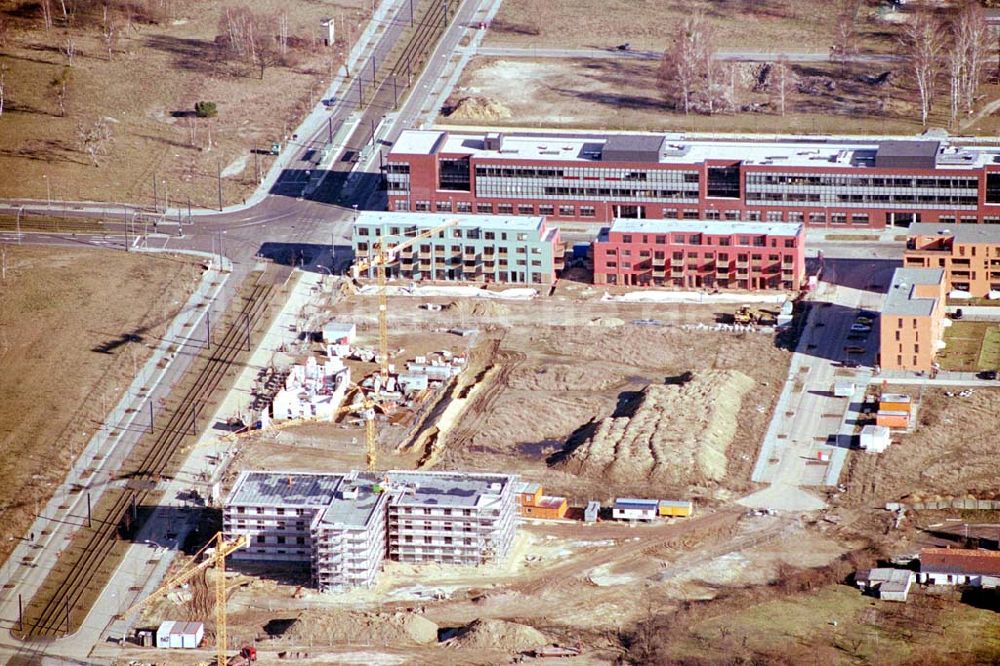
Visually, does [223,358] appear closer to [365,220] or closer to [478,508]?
[365,220]

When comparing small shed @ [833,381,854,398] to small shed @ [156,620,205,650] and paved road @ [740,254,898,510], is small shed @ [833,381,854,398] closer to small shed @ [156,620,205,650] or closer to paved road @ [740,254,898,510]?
paved road @ [740,254,898,510]

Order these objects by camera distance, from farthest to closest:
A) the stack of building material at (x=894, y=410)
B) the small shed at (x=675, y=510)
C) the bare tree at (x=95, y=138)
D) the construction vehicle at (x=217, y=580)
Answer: the bare tree at (x=95, y=138)
the stack of building material at (x=894, y=410)
the small shed at (x=675, y=510)
the construction vehicle at (x=217, y=580)

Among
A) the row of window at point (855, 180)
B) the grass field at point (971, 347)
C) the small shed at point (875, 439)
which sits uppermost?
the row of window at point (855, 180)

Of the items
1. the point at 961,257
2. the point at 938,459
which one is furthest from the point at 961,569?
the point at 961,257

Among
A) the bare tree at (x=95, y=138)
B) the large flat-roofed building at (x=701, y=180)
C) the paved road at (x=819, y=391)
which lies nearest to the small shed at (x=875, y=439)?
the paved road at (x=819, y=391)

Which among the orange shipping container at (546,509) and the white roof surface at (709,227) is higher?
the white roof surface at (709,227)

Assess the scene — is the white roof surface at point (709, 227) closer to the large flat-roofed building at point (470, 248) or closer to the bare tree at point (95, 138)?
the large flat-roofed building at point (470, 248)

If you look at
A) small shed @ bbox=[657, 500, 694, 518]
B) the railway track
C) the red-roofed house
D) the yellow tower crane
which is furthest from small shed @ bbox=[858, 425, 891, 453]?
the railway track

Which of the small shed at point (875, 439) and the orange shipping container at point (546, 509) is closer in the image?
the orange shipping container at point (546, 509)
